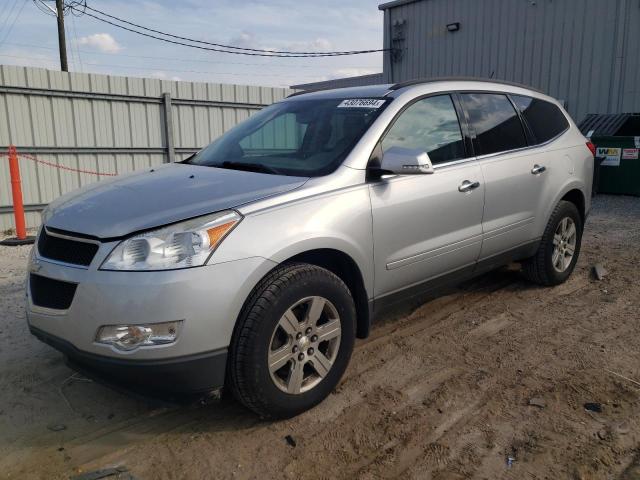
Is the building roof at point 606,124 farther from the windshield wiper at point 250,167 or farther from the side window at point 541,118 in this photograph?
the windshield wiper at point 250,167

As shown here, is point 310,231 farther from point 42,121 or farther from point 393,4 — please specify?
point 393,4

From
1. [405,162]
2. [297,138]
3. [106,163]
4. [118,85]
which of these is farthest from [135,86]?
[405,162]

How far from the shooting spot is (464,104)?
13.1 ft

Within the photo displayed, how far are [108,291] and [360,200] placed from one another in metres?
1.41

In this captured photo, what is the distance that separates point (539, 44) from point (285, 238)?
14.4 metres

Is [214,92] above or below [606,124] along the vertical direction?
above

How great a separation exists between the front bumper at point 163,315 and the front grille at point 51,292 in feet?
0.15

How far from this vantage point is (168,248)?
2439 millimetres

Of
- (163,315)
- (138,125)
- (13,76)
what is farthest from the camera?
(138,125)

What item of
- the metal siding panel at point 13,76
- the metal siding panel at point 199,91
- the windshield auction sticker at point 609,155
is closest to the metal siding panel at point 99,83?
the metal siding panel at point 13,76

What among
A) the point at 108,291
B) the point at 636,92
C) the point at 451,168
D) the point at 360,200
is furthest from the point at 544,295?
the point at 636,92

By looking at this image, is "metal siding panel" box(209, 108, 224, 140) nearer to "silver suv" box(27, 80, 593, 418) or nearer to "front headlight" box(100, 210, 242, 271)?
"silver suv" box(27, 80, 593, 418)

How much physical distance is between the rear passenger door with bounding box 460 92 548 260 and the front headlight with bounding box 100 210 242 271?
224 centimetres

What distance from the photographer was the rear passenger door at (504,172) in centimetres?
398
